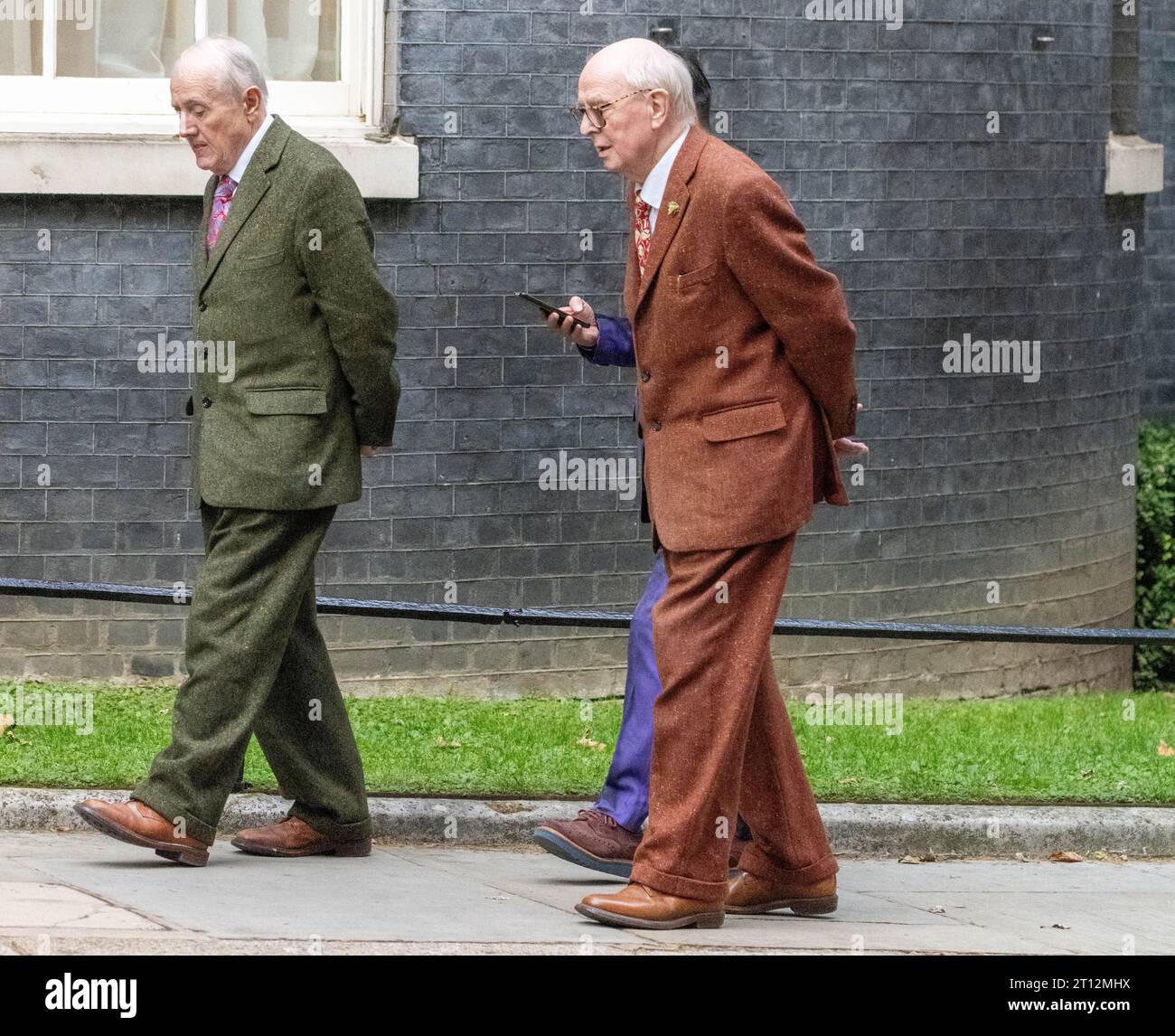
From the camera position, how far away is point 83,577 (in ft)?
26.9

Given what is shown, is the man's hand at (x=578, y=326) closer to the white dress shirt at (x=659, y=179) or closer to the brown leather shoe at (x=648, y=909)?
the white dress shirt at (x=659, y=179)

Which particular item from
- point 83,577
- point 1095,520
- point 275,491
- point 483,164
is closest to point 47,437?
point 83,577

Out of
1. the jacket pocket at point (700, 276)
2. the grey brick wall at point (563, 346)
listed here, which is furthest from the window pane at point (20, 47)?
the jacket pocket at point (700, 276)

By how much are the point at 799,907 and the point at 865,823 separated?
1160 mm

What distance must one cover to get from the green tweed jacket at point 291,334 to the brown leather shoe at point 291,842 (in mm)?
941

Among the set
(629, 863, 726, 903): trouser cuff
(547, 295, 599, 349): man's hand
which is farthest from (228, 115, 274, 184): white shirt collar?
(629, 863, 726, 903): trouser cuff

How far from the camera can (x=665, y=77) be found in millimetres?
5184

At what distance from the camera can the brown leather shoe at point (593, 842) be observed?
18.7 feet

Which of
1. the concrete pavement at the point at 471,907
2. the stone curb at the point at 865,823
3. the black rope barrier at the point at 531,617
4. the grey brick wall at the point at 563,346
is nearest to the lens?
the concrete pavement at the point at 471,907

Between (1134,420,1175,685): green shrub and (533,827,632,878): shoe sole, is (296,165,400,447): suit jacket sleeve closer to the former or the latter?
(533,827,632,878): shoe sole

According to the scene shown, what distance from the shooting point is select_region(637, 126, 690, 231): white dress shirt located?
5238mm

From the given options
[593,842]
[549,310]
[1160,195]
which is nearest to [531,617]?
[593,842]

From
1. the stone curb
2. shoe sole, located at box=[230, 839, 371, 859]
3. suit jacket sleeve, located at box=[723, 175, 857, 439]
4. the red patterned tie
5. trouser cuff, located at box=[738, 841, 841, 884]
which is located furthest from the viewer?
the stone curb

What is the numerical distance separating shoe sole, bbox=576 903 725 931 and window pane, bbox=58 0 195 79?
14.2ft
